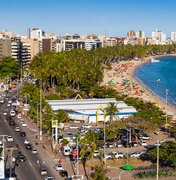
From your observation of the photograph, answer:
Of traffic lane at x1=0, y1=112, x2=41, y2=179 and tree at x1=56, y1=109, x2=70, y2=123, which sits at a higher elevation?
tree at x1=56, y1=109, x2=70, y2=123

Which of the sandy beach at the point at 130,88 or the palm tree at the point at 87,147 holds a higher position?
the palm tree at the point at 87,147

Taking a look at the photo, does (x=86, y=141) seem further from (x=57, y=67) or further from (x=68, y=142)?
(x=57, y=67)

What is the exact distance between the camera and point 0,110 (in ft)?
221

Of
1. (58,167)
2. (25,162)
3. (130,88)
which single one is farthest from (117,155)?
(130,88)

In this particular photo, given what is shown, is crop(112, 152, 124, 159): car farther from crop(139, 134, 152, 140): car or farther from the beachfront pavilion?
the beachfront pavilion

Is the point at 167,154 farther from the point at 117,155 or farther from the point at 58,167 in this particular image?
the point at 58,167

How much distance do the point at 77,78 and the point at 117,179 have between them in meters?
54.5

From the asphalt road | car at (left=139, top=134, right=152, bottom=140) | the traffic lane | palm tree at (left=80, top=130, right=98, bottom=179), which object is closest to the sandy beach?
car at (left=139, top=134, right=152, bottom=140)

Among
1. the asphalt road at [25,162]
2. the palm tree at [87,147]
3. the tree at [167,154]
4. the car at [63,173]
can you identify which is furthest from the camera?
the palm tree at [87,147]

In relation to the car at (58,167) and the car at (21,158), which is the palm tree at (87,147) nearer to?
the car at (58,167)

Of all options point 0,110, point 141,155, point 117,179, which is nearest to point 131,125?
point 141,155

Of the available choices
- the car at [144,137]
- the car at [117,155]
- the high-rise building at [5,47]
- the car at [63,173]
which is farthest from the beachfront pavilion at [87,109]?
the high-rise building at [5,47]

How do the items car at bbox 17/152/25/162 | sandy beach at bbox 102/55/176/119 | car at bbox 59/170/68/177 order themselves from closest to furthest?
car at bbox 59/170/68/177 < car at bbox 17/152/25/162 < sandy beach at bbox 102/55/176/119

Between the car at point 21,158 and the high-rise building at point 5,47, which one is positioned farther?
the high-rise building at point 5,47
